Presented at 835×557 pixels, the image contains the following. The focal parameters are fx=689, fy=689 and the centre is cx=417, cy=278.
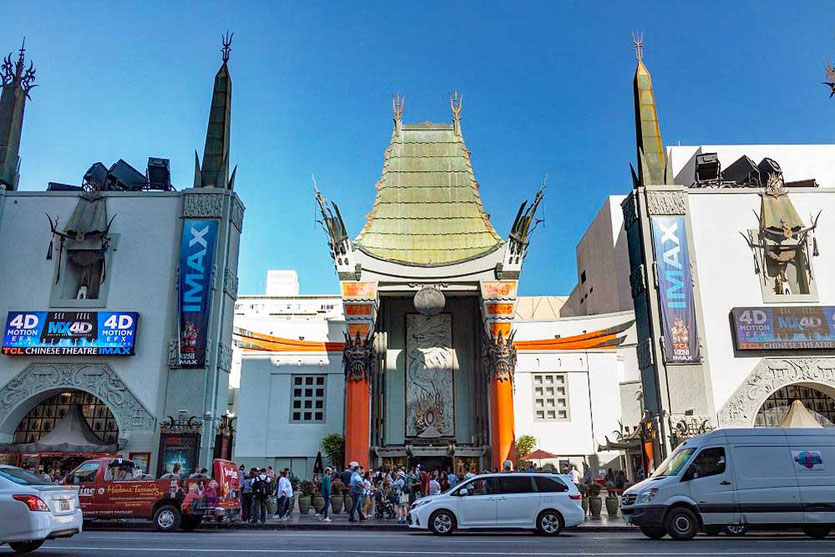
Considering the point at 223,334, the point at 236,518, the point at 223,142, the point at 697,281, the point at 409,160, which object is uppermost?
the point at 409,160

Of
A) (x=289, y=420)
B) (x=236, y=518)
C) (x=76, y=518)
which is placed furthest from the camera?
(x=289, y=420)

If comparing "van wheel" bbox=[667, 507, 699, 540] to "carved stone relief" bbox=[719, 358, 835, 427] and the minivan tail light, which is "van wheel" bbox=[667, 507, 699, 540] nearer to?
"carved stone relief" bbox=[719, 358, 835, 427]

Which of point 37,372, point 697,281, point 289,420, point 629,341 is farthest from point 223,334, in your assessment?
point 629,341

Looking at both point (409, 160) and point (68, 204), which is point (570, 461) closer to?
point (409, 160)

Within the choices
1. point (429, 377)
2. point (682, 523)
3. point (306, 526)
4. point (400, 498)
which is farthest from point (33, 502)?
point (429, 377)

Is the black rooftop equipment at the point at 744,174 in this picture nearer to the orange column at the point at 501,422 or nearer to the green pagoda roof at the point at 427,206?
the green pagoda roof at the point at 427,206

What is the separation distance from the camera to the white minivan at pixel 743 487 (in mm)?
13383

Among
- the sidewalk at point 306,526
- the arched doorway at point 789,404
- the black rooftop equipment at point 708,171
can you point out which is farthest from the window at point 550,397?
the sidewalk at point 306,526

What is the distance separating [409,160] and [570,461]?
57.1 ft

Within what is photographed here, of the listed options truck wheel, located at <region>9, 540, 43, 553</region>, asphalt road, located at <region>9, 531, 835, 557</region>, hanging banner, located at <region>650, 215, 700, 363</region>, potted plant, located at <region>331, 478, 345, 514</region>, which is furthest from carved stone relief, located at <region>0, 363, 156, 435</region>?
hanging banner, located at <region>650, 215, 700, 363</region>

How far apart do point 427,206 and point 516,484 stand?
816 inches

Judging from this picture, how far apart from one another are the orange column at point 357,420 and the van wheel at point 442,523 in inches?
573

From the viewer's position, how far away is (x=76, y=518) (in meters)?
10.1

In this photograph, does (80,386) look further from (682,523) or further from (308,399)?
(682,523)
